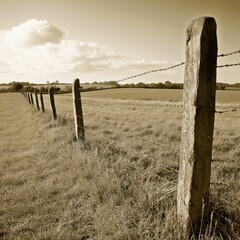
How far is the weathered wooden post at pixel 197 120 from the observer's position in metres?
1.99

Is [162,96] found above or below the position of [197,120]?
below

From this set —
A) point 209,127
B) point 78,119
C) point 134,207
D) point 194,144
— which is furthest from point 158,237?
point 78,119

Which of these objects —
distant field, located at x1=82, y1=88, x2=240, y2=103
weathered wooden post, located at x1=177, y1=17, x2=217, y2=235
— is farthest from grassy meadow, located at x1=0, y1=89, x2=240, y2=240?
distant field, located at x1=82, y1=88, x2=240, y2=103

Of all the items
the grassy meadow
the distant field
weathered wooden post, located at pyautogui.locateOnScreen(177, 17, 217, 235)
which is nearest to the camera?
weathered wooden post, located at pyautogui.locateOnScreen(177, 17, 217, 235)

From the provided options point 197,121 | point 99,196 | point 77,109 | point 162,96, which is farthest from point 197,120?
point 162,96

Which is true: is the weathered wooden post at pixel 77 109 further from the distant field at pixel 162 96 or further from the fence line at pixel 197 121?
the distant field at pixel 162 96

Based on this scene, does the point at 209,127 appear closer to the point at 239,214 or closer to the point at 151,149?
the point at 239,214

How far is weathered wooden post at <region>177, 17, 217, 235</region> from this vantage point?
1.99 m

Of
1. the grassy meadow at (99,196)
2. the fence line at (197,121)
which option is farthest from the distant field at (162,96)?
the fence line at (197,121)

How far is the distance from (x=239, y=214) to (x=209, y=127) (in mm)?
1131

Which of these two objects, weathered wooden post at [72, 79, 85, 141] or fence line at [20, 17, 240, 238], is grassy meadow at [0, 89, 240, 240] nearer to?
fence line at [20, 17, 240, 238]

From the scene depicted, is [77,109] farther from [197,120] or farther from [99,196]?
[197,120]

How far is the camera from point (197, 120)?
2098 millimetres

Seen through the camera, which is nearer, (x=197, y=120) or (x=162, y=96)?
(x=197, y=120)
